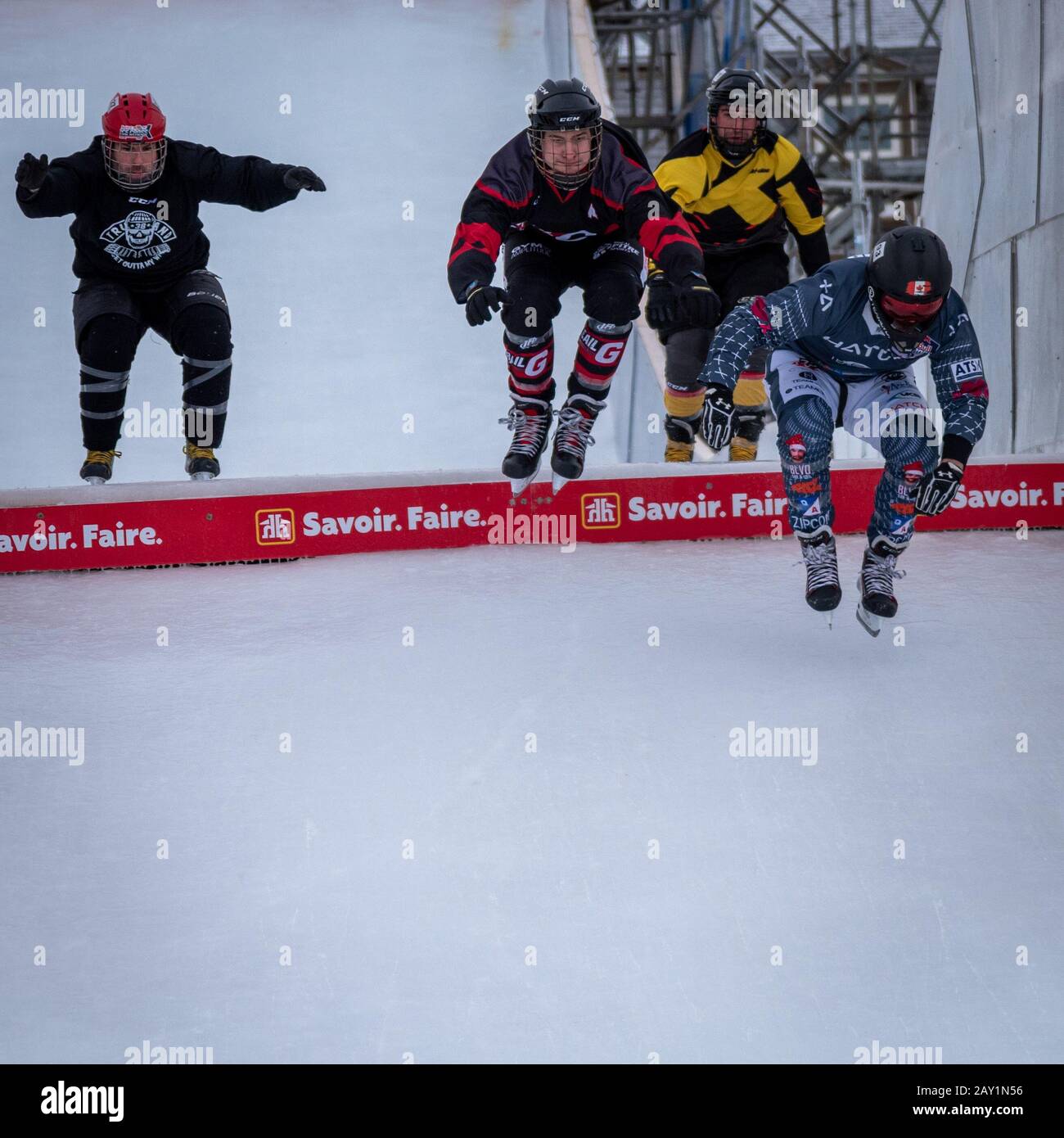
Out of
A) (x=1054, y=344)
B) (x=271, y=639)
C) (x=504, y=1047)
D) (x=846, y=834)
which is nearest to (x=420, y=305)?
(x=1054, y=344)

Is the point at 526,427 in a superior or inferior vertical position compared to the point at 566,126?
inferior

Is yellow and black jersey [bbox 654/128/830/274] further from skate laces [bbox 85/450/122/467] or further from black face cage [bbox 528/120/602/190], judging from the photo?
skate laces [bbox 85/450/122/467]

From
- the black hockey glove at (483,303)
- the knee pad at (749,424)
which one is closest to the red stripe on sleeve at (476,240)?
the black hockey glove at (483,303)

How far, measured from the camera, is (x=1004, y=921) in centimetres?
277

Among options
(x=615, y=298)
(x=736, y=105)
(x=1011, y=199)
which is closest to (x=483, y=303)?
(x=615, y=298)

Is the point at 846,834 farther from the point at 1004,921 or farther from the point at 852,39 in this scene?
the point at 852,39

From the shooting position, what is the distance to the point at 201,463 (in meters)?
5.75

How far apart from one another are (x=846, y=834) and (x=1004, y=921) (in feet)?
1.34

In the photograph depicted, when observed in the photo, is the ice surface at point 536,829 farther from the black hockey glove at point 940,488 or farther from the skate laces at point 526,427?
the skate laces at point 526,427

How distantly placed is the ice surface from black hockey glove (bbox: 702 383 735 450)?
0.65 m

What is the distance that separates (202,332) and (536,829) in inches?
125

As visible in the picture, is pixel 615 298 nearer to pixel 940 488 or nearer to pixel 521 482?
pixel 521 482

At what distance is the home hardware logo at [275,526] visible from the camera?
5.27 m

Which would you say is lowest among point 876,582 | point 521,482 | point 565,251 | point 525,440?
point 876,582
